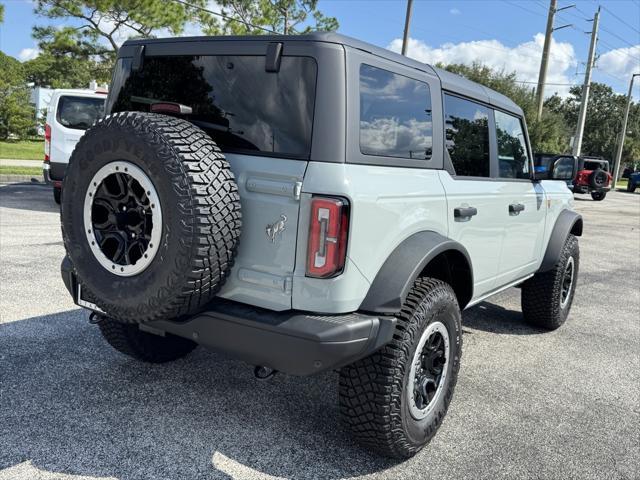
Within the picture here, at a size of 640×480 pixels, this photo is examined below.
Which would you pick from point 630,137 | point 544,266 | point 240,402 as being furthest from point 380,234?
point 630,137

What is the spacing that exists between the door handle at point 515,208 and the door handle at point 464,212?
2.11ft

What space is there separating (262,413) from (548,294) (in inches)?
115

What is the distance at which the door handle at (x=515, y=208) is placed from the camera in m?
3.82

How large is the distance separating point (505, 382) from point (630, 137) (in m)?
71.6

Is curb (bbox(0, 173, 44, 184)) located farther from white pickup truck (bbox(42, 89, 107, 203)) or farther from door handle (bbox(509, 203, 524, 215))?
door handle (bbox(509, 203, 524, 215))

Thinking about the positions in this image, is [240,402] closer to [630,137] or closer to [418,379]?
[418,379]

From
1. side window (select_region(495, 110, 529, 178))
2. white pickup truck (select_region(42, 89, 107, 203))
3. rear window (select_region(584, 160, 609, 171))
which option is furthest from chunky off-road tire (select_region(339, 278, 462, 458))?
rear window (select_region(584, 160, 609, 171))

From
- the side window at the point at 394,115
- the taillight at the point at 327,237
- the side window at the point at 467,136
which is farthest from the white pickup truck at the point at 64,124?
the taillight at the point at 327,237

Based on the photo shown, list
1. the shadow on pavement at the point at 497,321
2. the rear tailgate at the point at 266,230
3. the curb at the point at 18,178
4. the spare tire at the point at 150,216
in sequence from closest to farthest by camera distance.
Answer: the spare tire at the point at 150,216 < the rear tailgate at the point at 266,230 < the shadow on pavement at the point at 497,321 < the curb at the point at 18,178

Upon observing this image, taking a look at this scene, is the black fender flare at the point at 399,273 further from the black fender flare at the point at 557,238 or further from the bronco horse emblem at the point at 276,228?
the black fender flare at the point at 557,238

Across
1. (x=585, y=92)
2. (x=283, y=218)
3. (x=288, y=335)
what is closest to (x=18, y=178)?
(x=283, y=218)

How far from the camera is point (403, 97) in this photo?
2824 mm

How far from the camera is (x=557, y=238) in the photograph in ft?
15.5

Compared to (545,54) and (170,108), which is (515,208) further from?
(545,54)
